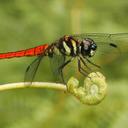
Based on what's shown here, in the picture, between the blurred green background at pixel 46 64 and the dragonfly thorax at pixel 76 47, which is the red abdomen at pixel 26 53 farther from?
the blurred green background at pixel 46 64

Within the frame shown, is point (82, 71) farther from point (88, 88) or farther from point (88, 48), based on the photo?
point (88, 88)

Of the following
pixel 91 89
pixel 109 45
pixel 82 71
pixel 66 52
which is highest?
pixel 109 45

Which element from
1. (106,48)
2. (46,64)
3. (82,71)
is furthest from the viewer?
(46,64)

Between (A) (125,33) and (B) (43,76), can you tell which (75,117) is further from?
(A) (125,33)

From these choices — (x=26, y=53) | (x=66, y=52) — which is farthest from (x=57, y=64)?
(x=26, y=53)

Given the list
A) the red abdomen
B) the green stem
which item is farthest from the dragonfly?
the green stem

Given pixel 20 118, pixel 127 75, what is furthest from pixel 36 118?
pixel 127 75
